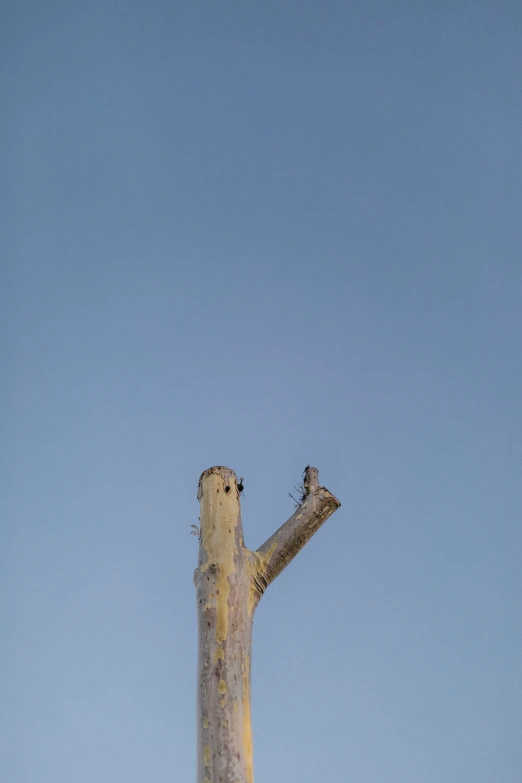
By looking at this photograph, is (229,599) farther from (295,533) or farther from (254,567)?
(295,533)

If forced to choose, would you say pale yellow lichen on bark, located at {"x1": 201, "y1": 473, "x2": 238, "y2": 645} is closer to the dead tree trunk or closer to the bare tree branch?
the dead tree trunk

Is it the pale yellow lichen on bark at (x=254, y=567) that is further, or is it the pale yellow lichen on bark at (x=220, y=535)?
the pale yellow lichen on bark at (x=254, y=567)

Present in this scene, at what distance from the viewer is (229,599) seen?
4477 mm

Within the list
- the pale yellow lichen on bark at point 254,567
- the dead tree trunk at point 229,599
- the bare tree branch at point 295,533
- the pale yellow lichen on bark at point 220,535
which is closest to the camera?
the dead tree trunk at point 229,599

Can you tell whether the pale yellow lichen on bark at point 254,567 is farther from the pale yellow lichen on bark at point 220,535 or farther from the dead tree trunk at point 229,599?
the pale yellow lichen on bark at point 220,535

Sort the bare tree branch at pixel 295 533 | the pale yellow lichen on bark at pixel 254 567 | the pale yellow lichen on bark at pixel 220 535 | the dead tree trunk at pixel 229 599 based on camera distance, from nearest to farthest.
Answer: the dead tree trunk at pixel 229 599 → the pale yellow lichen on bark at pixel 220 535 → the pale yellow lichen on bark at pixel 254 567 → the bare tree branch at pixel 295 533

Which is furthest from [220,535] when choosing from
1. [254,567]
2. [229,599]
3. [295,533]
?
[295,533]

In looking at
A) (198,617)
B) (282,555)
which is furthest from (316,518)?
(198,617)

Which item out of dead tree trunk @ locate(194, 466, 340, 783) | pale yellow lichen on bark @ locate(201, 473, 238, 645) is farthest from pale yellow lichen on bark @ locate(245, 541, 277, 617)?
pale yellow lichen on bark @ locate(201, 473, 238, 645)

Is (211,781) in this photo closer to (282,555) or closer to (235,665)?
(235,665)

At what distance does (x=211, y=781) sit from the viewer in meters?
3.79

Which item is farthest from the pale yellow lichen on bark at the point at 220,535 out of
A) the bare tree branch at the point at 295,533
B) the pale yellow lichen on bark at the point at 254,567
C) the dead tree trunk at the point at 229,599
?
A: the bare tree branch at the point at 295,533

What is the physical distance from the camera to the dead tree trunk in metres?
3.92

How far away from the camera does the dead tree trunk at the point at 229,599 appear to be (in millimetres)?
3916
